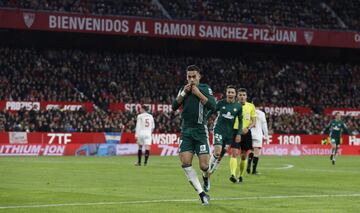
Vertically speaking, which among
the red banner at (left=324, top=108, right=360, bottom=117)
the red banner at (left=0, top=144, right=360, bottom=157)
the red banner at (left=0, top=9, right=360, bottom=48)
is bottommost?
the red banner at (left=0, top=144, right=360, bottom=157)

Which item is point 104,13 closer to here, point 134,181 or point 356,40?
point 356,40

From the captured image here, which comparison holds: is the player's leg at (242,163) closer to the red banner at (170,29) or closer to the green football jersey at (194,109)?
the green football jersey at (194,109)

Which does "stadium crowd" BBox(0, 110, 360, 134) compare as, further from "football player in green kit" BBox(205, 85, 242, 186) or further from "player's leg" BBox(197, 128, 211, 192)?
"player's leg" BBox(197, 128, 211, 192)

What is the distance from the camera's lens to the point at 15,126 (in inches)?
1693

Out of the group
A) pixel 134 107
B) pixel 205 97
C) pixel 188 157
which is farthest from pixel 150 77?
pixel 205 97

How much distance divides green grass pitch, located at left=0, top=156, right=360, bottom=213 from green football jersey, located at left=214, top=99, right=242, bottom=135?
4.47 ft

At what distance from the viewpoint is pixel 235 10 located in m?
57.6

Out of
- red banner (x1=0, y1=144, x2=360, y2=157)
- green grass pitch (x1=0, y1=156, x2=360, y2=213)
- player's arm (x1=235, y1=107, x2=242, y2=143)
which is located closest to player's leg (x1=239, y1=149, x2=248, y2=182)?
green grass pitch (x1=0, y1=156, x2=360, y2=213)

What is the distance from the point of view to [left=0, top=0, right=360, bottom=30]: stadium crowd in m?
51.4

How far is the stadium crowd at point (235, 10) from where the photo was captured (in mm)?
51438

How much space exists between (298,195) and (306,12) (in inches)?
1736

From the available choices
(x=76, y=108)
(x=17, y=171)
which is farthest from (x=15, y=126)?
(x=17, y=171)

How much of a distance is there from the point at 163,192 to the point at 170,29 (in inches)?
1400

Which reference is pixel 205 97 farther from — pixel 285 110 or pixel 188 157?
pixel 285 110
